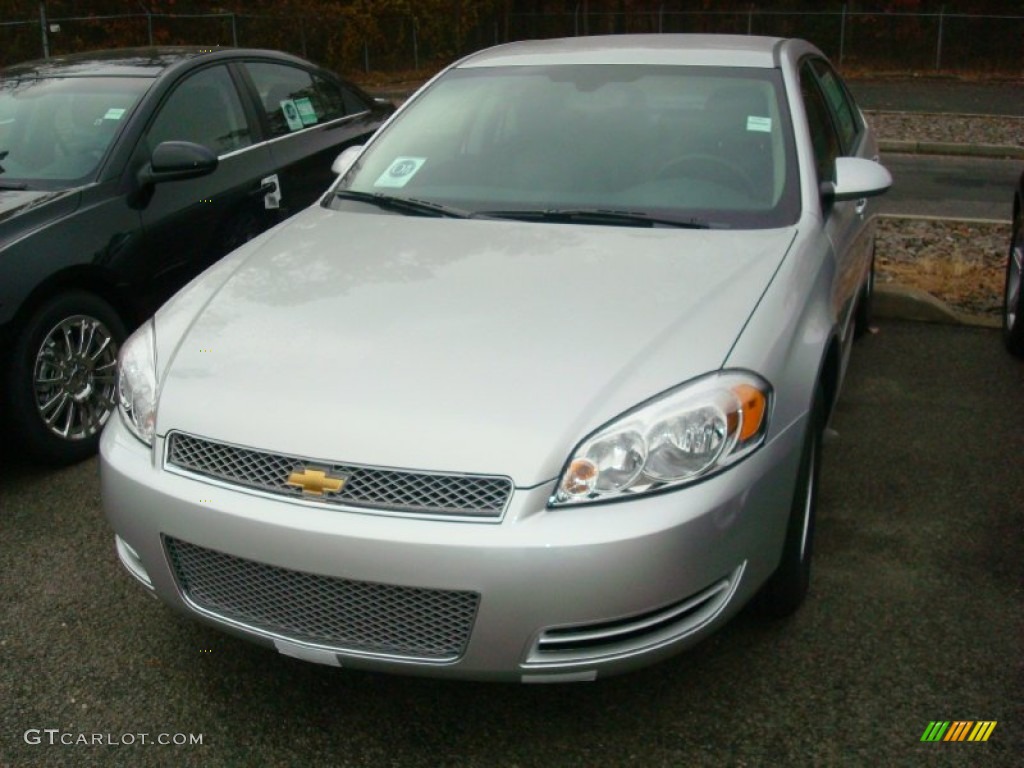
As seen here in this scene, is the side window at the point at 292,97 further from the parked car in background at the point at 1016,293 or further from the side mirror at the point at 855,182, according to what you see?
the parked car in background at the point at 1016,293

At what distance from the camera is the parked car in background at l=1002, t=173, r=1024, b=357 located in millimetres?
5402

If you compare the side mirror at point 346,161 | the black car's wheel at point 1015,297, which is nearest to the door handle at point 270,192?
the side mirror at point 346,161

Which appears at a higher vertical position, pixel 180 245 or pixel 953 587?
pixel 180 245

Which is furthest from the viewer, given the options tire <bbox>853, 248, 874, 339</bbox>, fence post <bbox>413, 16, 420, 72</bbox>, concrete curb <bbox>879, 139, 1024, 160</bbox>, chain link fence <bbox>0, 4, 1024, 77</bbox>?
fence post <bbox>413, 16, 420, 72</bbox>

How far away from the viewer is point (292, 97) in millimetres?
6152

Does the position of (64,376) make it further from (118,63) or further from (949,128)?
(949,128)

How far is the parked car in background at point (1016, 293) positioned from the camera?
5.40 meters

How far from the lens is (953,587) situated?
3371 millimetres

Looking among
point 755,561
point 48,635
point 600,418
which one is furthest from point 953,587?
point 48,635

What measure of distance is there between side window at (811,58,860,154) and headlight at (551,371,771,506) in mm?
2566

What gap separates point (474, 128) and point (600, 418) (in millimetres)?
1985

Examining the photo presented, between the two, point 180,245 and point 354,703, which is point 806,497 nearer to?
point 354,703

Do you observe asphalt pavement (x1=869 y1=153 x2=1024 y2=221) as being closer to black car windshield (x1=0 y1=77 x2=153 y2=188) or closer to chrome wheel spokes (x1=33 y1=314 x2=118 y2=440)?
black car windshield (x1=0 y1=77 x2=153 y2=188)

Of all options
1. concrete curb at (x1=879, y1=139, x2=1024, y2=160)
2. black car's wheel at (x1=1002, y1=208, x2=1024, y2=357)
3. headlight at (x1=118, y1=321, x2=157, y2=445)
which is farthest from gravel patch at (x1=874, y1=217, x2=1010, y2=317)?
concrete curb at (x1=879, y1=139, x2=1024, y2=160)
